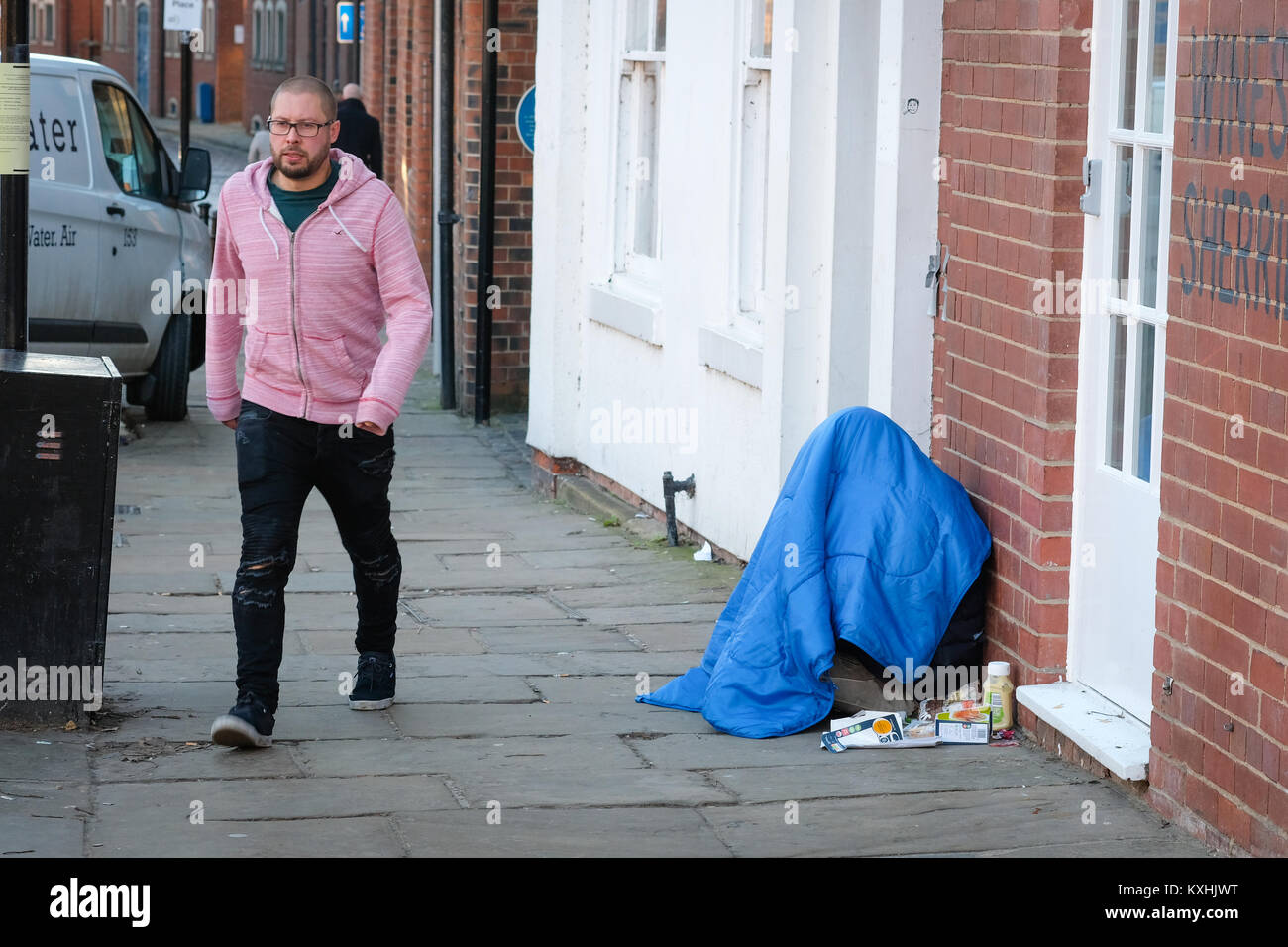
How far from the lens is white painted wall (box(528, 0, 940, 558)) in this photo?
277 inches

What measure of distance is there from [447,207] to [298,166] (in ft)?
29.2

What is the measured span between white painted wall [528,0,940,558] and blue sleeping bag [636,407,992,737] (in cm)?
87

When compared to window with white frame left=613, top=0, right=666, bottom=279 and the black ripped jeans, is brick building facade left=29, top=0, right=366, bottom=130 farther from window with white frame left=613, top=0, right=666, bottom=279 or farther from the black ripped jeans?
the black ripped jeans

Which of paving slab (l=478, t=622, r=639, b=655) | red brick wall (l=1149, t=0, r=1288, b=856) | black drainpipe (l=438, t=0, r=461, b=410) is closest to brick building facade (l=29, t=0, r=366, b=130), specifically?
black drainpipe (l=438, t=0, r=461, b=410)

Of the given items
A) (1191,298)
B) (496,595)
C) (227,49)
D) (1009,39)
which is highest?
(227,49)

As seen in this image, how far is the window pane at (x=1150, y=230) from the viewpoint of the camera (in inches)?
201

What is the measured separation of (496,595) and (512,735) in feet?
8.09

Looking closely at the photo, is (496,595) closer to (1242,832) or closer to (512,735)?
(512,735)

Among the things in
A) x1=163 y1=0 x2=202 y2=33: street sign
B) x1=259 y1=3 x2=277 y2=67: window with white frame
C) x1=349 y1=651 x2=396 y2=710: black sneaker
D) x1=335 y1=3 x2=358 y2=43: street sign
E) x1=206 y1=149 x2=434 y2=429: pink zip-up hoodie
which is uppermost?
x1=259 y1=3 x2=277 y2=67: window with white frame

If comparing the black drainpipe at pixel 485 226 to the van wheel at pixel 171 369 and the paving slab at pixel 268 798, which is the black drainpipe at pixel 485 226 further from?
the paving slab at pixel 268 798

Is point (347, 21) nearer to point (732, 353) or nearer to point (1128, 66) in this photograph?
point (732, 353)

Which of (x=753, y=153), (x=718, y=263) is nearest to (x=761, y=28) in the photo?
(x=753, y=153)
